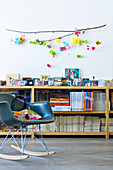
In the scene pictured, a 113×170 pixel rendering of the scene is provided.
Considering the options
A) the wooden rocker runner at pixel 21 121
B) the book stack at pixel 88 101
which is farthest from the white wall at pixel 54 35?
the wooden rocker runner at pixel 21 121

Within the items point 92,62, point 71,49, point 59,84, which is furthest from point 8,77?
point 92,62

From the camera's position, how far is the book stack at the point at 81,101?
13.5 ft

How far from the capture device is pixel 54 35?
456 centimetres

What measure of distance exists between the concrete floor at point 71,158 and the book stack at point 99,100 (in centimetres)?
71

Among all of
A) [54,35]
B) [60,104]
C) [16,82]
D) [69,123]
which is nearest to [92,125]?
[69,123]

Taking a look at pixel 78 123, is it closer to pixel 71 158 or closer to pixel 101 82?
pixel 101 82

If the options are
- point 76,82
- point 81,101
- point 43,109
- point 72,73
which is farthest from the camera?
point 72,73

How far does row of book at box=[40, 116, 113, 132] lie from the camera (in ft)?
13.6

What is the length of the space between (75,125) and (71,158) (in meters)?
1.43

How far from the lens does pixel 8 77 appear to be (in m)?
4.46

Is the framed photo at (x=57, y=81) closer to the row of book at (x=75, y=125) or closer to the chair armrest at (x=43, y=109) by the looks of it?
the row of book at (x=75, y=125)

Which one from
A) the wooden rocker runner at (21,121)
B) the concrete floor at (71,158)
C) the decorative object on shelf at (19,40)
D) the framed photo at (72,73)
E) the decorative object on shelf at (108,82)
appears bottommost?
the concrete floor at (71,158)

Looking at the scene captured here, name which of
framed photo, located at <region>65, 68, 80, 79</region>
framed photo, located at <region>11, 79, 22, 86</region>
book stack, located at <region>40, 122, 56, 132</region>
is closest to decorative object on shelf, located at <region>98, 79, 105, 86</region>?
framed photo, located at <region>65, 68, 80, 79</region>

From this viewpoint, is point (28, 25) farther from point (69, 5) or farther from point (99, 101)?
point (99, 101)
